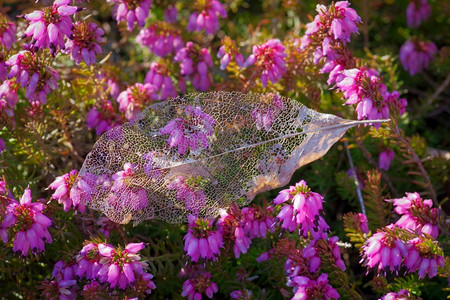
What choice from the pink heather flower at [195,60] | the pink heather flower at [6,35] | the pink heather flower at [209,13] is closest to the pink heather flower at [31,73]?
the pink heather flower at [6,35]

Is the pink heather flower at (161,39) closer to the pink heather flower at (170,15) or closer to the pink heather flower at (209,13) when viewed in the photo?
the pink heather flower at (209,13)

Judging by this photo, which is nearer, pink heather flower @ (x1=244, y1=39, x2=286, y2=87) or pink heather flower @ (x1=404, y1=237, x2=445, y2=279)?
pink heather flower @ (x1=404, y1=237, x2=445, y2=279)

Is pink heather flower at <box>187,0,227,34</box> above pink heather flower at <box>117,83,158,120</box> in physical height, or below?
above

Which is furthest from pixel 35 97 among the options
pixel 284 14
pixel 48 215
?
pixel 284 14

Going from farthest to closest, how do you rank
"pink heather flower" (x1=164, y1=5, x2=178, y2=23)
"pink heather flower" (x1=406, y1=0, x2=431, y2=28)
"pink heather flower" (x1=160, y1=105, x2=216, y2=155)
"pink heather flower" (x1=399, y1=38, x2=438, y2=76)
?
"pink heather flower" (x1=406, y1=0, x2=431, y2=28) < "pink heather flower" (x1=164, y1=5, x2=178, y2=23) < "pink heather flower" (x1=399, y1=38, x2=438, y2=76) < "pink heather flower" (x1=160, y1=105, x2=216, y2=155)

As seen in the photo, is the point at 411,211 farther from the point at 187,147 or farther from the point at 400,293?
the point at 187,147

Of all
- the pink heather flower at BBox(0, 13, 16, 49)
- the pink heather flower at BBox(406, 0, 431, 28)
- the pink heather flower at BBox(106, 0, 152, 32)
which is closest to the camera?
the pink heather flower at BBox(0, 13, 16, 49)

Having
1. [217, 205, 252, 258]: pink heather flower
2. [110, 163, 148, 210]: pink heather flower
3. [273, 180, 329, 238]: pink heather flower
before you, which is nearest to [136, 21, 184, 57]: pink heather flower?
[110, 163, 148, 210]: pink heather flower

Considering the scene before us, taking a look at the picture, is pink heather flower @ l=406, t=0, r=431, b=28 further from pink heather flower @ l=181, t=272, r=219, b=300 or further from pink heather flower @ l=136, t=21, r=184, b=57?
pink heather flower @ l=181, t=272, r=219, b=300
